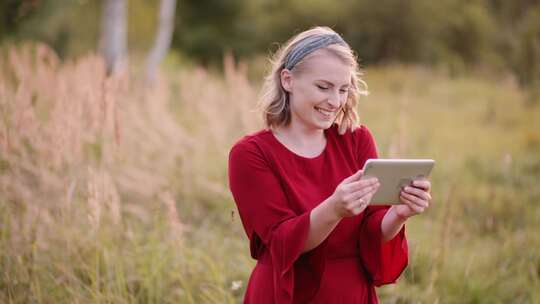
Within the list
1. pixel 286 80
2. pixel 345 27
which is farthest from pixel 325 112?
pixel 345 27

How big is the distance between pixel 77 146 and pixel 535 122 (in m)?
8.30

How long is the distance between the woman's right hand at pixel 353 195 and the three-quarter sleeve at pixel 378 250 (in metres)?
0.37

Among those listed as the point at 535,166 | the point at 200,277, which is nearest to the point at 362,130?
the point at 200,277

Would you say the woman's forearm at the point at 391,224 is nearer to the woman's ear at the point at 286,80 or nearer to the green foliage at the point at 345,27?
the woman's ear at the point at 286,80

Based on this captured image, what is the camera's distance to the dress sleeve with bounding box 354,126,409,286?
2.41 m

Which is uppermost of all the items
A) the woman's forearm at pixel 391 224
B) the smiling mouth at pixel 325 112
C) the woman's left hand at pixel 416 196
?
the smiling mouth at pixel 325 112

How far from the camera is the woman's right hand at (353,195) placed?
6.64 ft

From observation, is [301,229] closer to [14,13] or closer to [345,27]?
[14,13]

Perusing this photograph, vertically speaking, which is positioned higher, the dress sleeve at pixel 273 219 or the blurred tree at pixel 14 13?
the blurred tree at pixel 14 13

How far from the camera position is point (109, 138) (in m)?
4.40

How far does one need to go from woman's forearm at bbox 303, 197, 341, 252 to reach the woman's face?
386mm

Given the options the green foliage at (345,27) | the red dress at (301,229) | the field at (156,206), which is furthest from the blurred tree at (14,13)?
the green foliage at (345,27)

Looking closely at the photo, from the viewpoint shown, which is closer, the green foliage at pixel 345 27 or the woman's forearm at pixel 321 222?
the woman's forearm at pixel 321 222

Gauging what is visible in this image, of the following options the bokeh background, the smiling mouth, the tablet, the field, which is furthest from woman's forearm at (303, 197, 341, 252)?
the field
